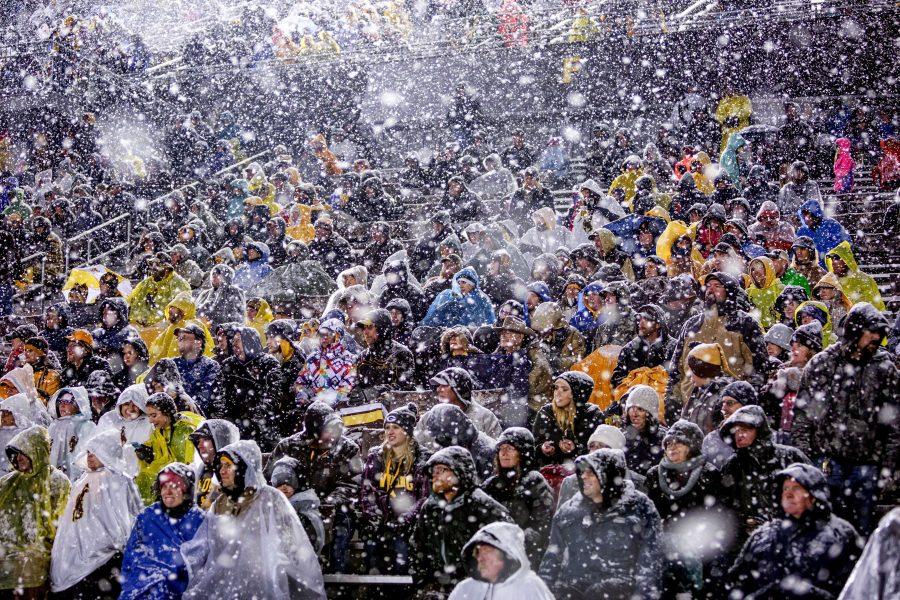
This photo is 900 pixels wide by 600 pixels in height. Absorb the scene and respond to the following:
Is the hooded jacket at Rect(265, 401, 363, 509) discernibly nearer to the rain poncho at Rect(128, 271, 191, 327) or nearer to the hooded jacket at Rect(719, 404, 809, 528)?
the hooded jacket at Rect(719, 404, 809, 528)

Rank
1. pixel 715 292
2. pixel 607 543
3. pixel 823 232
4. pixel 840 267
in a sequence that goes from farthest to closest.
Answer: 1. pixel 823 232
2. pixel 840 267
3. pixel 715 292
4. pixel 607 543

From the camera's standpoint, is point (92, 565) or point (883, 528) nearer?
point (883, 528)

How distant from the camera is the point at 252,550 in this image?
5426 millimetres

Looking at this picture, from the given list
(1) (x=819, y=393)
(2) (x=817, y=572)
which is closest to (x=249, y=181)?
(1) (x=819, y=393)

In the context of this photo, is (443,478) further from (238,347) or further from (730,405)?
(238,347)

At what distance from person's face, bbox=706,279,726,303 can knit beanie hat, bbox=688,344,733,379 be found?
0.62 meters

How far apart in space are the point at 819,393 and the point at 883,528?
186 cm

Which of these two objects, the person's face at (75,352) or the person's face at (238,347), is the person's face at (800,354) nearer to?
the person's face at (238,347)

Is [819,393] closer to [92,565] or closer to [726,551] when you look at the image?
[726,551]

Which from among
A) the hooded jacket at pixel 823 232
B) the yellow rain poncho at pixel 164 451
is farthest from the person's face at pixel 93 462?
the hooded jacket at pixel 823 232

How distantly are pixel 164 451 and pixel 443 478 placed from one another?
2.59 metres

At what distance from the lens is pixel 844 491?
5441 mm

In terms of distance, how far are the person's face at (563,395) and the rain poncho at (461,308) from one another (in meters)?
2.61

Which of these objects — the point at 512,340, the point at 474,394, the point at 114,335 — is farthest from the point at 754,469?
the point at 114,335
